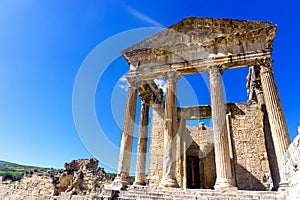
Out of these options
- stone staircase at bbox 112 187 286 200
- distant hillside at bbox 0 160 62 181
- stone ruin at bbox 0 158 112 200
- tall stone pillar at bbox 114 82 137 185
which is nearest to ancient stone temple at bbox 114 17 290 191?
tall stone pillar at bbox 114 82 137 185

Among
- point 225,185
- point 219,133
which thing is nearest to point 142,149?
point 219,133

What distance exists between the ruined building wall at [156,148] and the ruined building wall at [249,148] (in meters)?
5.48

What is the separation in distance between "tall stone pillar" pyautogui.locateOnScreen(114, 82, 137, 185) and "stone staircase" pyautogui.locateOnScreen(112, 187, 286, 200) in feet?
4.11

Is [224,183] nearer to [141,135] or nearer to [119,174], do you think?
[119,174]

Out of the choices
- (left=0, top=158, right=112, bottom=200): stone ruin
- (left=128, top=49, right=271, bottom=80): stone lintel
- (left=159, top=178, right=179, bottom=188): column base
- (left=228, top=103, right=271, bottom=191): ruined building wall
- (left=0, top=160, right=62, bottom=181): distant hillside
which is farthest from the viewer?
(left=0, top=160, right=62, bottom=181): distant hillside

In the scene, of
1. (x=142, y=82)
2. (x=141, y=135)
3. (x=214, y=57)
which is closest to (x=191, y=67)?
(x=214, y=57)

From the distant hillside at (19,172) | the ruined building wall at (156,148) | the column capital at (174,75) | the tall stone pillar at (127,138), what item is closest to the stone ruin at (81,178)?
the distant hillside at (19,172)

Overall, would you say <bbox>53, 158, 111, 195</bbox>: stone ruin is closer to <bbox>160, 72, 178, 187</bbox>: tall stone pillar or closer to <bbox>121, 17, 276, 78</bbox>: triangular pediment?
<bbox>160, 72, 178, 187</bbox>: tall stone pillar

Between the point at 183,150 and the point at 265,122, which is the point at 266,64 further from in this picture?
the point at 183,150

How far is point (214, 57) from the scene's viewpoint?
11.4 m

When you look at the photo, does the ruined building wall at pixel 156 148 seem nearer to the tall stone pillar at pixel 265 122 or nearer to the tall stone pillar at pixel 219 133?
the tall stone pillar at pixel 219 133

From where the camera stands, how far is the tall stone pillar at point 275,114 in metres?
8.69

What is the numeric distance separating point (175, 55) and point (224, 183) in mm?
7654

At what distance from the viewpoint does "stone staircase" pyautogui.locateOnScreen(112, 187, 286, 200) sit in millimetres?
7258
